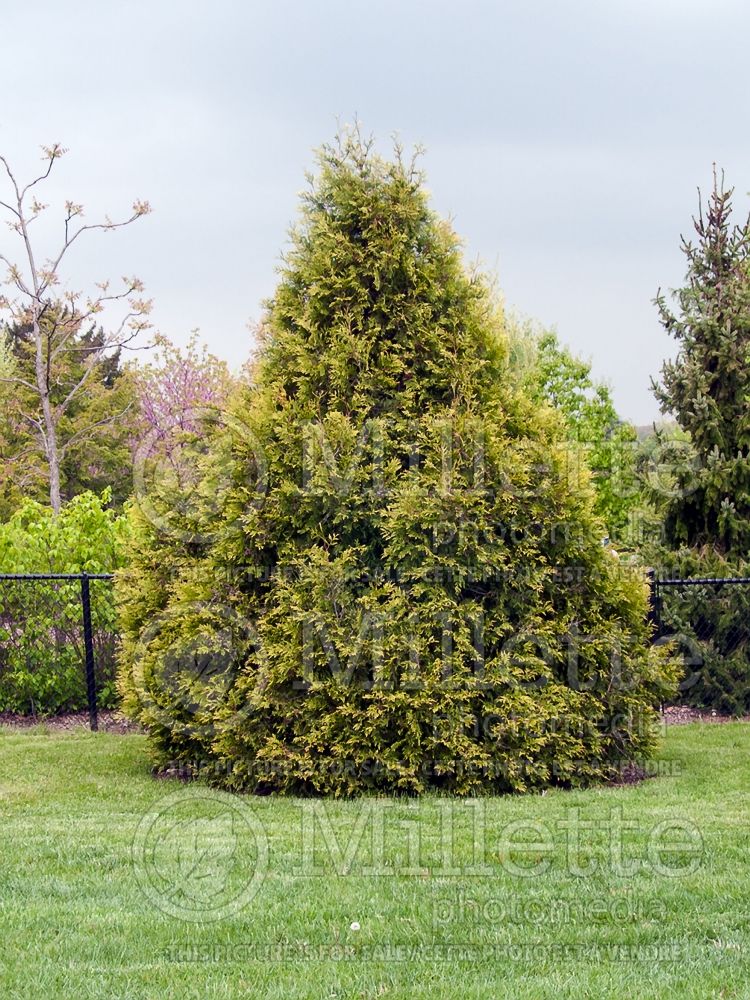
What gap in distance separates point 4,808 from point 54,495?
49.2 ft

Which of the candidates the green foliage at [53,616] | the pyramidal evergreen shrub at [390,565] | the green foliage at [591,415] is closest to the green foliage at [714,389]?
the pyramidal evergreen shrub at [390,565]

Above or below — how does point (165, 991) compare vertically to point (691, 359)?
below

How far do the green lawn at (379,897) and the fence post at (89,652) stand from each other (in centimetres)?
364

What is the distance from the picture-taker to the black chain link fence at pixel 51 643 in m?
11.8

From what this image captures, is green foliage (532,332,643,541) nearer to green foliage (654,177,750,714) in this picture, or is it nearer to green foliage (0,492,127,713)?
green foliage (654,177,750,714)

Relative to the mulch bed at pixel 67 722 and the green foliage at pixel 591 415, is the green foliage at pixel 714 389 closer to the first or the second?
the mulch bed at pixel 67 722

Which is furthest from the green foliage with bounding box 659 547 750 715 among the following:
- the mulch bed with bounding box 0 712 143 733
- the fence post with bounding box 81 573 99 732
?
the fence post with bounding box 81 573 99 732

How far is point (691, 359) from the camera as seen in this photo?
12062 millimetres

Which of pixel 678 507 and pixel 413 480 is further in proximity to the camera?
pixel 678 507

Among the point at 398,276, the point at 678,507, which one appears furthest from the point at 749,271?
the point at 398,276

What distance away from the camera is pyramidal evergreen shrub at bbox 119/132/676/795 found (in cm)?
→ 720

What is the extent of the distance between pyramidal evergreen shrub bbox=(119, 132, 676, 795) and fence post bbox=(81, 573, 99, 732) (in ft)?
10.4

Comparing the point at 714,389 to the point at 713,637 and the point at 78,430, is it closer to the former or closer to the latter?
the point at 713,637

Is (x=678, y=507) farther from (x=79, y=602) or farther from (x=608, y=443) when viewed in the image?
(x=608, y=443)
